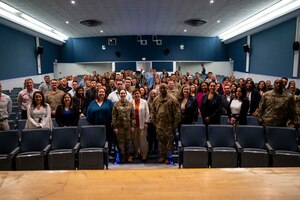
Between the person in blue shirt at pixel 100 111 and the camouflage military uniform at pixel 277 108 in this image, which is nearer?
the camouflage military uniform at pixel 277 108

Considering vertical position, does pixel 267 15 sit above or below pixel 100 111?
above

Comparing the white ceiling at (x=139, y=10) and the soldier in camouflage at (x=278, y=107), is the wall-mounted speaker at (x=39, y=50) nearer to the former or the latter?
the white ceiling at (x=139, y=10)

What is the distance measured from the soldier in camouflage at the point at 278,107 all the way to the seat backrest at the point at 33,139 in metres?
4.08

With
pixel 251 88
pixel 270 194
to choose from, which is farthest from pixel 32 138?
pixel 251 88

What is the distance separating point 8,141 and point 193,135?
3275mm

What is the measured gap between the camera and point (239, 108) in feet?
16.0

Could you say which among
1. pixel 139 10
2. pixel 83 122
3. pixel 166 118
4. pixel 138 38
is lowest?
pixel 83 122

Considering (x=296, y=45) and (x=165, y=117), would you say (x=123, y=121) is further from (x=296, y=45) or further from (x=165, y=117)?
(x=296, y=45)

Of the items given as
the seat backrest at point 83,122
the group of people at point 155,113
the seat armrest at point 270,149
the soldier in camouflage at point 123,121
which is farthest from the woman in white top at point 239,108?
the seat backrest at point 83,122

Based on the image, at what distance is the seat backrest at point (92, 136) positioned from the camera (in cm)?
438

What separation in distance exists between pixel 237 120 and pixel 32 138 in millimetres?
Answer: 3980

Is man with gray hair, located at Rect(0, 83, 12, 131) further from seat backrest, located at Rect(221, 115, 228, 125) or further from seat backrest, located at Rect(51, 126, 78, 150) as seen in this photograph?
seat backrest, located at Rect(221, 115, 228, 125)

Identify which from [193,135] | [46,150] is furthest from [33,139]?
[193,135]

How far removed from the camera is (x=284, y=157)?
3.89 metres
